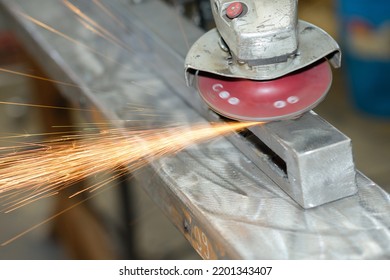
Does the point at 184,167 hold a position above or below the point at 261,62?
below

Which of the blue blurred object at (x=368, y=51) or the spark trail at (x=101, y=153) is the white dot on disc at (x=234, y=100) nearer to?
the spark trail at (x=101, y=153)

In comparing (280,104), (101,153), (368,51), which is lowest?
(368,51)

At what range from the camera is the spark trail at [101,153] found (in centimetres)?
148

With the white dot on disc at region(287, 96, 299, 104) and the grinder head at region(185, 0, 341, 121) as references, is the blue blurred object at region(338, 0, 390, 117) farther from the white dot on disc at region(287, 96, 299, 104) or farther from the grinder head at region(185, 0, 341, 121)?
the white dot on disc at region(287, 96, 299, 104)

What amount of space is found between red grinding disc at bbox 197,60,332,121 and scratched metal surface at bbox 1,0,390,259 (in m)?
0.14

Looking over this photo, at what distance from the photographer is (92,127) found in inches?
65.6

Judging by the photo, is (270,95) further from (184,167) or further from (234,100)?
(184,167)

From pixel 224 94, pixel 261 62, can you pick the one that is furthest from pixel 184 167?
pixel 261 62

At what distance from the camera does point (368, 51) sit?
339 centimetres

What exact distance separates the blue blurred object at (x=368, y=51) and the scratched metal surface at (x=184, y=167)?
1.74 metres

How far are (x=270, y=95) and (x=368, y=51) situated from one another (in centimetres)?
220

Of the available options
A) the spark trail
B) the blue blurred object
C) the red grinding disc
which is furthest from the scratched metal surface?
the blue blurred object

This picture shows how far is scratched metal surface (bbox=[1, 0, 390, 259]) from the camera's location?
1.22 metres

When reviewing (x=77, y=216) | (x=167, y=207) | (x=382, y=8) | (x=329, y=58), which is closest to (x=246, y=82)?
(x=329, y=58)
